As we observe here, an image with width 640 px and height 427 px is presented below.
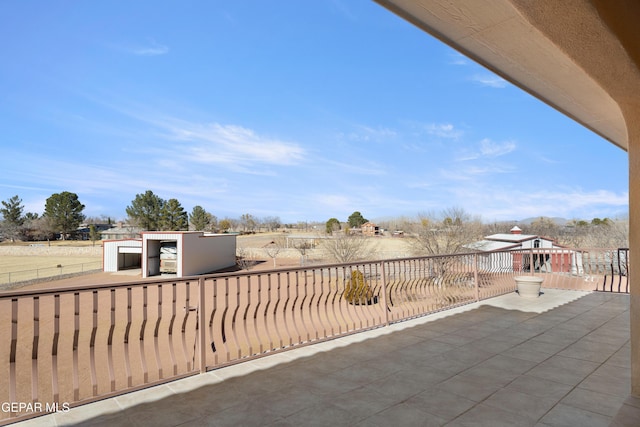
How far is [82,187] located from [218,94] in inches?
2268

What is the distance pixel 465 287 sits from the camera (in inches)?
281

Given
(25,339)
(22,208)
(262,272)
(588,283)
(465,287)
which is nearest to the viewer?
(262,272)

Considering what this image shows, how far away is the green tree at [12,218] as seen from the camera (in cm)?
5663

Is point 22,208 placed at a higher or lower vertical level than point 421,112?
lower

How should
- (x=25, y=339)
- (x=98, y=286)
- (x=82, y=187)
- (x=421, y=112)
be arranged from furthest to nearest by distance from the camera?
(x=82, y=187), (x=421, y=112), (x=25, y=339), (x=98, y=286)

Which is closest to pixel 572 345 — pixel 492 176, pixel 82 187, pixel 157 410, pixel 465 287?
pixel 465 287

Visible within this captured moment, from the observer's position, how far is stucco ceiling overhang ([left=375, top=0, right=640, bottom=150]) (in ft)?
4.87

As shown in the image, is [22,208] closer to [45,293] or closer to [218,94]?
[218,94]

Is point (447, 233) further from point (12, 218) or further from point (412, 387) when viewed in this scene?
point (12, 218)

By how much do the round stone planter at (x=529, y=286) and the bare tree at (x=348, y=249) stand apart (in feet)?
66.8

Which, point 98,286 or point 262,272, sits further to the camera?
point 262,272

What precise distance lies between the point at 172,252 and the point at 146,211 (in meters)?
31.9

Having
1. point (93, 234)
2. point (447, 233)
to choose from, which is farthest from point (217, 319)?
point (93, 234)

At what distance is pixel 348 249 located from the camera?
27625mm
